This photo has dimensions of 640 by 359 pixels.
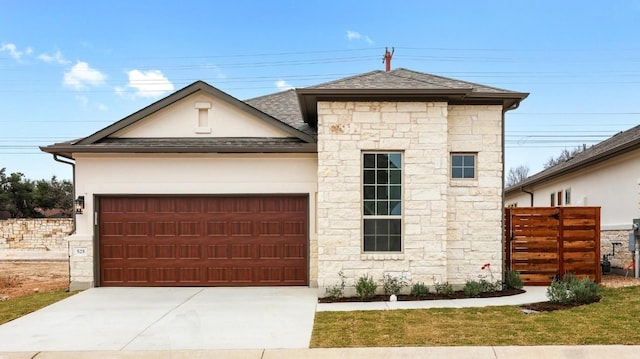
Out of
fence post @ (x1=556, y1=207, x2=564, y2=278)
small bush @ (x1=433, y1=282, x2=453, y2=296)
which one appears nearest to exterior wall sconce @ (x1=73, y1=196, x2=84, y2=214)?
small bush @ (x1=433, y1=282, x2=453, y2=296)

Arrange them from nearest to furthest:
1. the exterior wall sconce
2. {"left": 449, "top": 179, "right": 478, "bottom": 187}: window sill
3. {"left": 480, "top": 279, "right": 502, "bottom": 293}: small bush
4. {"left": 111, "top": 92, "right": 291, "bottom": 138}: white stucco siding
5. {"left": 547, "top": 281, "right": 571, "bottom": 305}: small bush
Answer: {"left": 547, "top": 281, "right": 571, "bottom": 305}: small bush < {"left": 480, "top": 279, "right": 502, "bottom": 293}: small bush < {"left": 449, "top": 179, "right": 478, "bottom": 187}: window sill < the exterior wall sconce < {"left": 111, "top": 92, "right": 291, "bottom": 138}: white stucco siding

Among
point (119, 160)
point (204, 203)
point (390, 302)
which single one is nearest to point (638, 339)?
point (390, 302)

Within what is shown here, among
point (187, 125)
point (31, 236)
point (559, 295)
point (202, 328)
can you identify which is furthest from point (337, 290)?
point (31, 236)

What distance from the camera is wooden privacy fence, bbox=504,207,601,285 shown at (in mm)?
10633

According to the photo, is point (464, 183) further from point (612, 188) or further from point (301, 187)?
point (612, 188)

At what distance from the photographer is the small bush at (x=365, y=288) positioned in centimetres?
935

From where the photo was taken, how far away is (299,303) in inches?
355

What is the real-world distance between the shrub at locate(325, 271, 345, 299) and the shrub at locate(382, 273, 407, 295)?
0.85m

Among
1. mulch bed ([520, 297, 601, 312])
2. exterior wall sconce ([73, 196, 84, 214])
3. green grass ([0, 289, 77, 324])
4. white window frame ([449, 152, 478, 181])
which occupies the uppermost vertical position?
white window frame ([449, 152, 478, 181])

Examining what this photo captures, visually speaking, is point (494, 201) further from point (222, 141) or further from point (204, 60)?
point (204, 60)

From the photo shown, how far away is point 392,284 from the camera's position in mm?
9508

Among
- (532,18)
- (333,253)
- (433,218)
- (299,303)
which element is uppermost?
(532,18)

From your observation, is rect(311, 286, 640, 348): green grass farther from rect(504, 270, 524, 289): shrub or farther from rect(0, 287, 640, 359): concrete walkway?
rect(504, 270, 524, 289): shrub

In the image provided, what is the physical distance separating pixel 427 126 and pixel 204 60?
23318 millimetres
